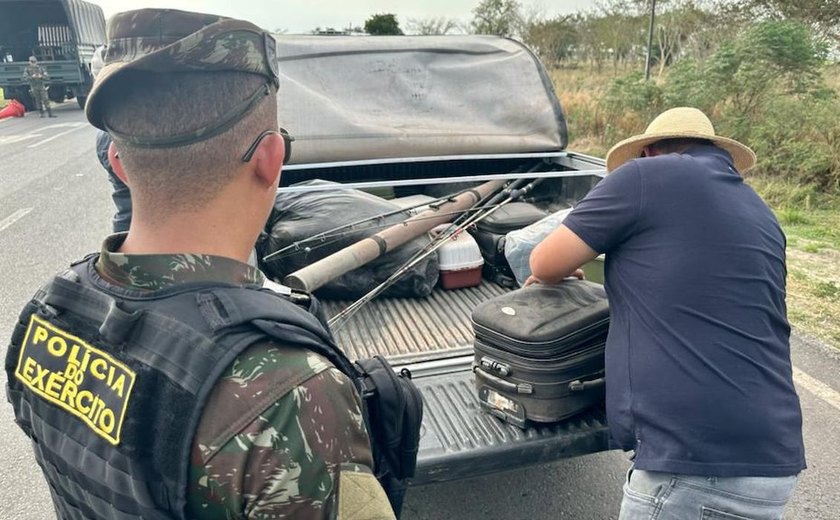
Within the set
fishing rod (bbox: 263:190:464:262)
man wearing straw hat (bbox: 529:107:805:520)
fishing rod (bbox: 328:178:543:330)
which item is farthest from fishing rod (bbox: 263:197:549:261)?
man wearing straw hat (bbox: 529:107:805:520)

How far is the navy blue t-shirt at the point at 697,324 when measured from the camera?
181 centimetres

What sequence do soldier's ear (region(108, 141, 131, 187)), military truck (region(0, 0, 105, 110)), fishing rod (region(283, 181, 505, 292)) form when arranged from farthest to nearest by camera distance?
military truck (region(0, 0, 105, 110)) → fishing rod (region(283, 181, 505, 292)) → soldier's ear (region(108, 141, 131, 187))

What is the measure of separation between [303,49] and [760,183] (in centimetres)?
652

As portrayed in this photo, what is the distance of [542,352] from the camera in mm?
2227

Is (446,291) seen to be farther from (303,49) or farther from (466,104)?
(303,49)

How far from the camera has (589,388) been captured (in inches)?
90.9

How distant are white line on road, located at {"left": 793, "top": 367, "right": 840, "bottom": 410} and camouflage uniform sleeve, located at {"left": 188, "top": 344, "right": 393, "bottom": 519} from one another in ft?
11.7

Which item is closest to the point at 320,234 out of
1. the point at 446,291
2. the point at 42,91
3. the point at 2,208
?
the point at 446,291

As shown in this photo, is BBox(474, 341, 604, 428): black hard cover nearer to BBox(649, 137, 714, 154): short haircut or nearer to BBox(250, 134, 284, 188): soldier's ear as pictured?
BBox(649, 137, 714, 154): short haircut

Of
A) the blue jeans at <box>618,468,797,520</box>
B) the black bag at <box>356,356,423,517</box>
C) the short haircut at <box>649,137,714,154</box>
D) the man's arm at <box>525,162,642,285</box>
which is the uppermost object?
the short haircut at <box>649,137,714,154</box>

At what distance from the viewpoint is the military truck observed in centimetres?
1978

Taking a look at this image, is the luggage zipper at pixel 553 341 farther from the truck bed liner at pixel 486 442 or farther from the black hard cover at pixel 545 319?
the truck bed liner at pixel 486 442

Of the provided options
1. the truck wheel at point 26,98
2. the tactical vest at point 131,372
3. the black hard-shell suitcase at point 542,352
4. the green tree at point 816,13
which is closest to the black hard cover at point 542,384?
the black hard-shell suitcase at point 542,352

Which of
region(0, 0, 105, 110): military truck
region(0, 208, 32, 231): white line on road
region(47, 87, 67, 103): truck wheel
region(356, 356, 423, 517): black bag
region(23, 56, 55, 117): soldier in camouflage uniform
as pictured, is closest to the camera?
region(356, 356, 423, 517): black bag
